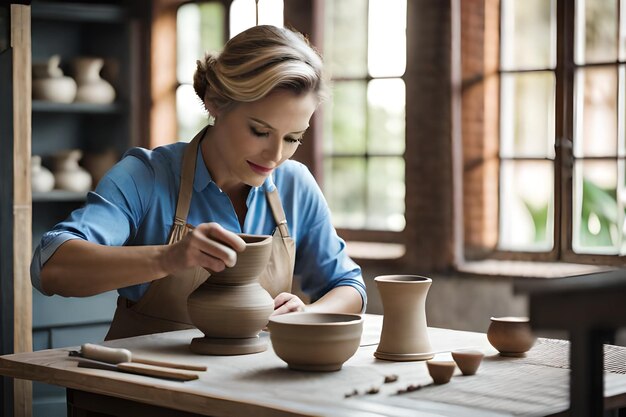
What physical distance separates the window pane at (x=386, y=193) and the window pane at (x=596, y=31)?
991 mm

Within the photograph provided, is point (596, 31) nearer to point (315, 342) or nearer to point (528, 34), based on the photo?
point (528, 34)

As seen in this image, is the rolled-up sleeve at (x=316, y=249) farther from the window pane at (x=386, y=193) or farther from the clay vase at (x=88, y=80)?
the clay vase at (x=88, y=80)

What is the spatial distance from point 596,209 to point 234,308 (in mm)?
2212

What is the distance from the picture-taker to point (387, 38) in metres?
4.53

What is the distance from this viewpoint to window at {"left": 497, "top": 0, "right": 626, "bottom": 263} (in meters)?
3.88

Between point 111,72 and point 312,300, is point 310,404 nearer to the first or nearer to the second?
point 312,300

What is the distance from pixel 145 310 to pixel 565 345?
1116 mm

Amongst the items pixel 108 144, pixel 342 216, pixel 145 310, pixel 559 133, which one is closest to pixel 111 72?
pixel 108 144

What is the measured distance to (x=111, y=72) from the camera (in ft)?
17.7

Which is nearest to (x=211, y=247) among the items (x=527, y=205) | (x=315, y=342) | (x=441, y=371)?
(x=315, y=342)

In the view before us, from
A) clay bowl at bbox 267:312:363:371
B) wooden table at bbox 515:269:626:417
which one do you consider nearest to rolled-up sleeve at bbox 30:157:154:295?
clay bowl at bbox 267:312:363:371

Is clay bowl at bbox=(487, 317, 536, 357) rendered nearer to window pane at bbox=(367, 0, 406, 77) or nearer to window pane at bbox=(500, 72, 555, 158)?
window pane at bbox=(500, 72, 555, 158)

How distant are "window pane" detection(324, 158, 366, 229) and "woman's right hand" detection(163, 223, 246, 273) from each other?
258 centimetres

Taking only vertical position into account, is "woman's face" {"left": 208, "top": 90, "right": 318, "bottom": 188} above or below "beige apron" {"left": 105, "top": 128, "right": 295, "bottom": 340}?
above
